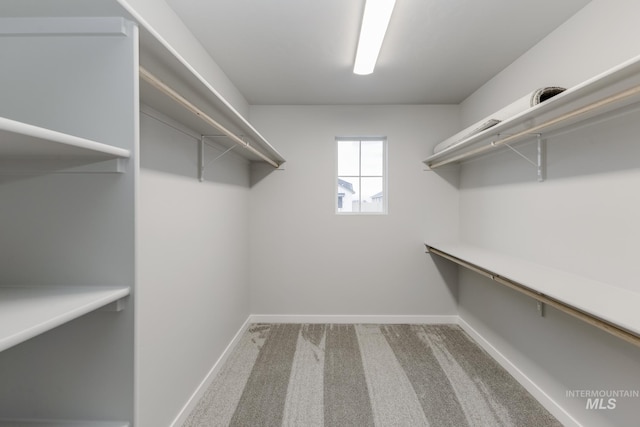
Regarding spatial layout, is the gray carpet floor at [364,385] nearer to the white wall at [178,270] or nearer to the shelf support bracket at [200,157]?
the white wall at [178,270]

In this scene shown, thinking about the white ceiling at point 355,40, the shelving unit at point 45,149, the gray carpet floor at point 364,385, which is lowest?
the gray carpet floor at point 364,385

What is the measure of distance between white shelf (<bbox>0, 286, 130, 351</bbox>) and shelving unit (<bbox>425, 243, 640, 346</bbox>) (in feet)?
5.14

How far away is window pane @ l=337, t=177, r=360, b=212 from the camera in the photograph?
3320 mm

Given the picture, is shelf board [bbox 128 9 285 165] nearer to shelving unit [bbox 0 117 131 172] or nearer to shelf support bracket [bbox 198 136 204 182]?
shelf support bracket [bbox 198 136 204 182]

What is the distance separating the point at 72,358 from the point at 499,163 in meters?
2.77

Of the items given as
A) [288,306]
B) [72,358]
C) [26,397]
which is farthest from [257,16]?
[288,306]

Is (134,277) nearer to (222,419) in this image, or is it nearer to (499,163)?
(222,419)

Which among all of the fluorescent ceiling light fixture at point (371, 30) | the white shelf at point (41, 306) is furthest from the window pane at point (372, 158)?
the white shelf at point (41, 306)

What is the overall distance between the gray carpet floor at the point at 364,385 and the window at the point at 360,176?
1368 millimetres

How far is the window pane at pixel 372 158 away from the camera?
3.32 metres

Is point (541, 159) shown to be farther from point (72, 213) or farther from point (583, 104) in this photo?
point (72, 213)

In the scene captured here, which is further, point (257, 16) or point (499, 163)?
point (499, 163)

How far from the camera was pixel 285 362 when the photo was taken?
2.38 metres

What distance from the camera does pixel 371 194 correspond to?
3.34 m
